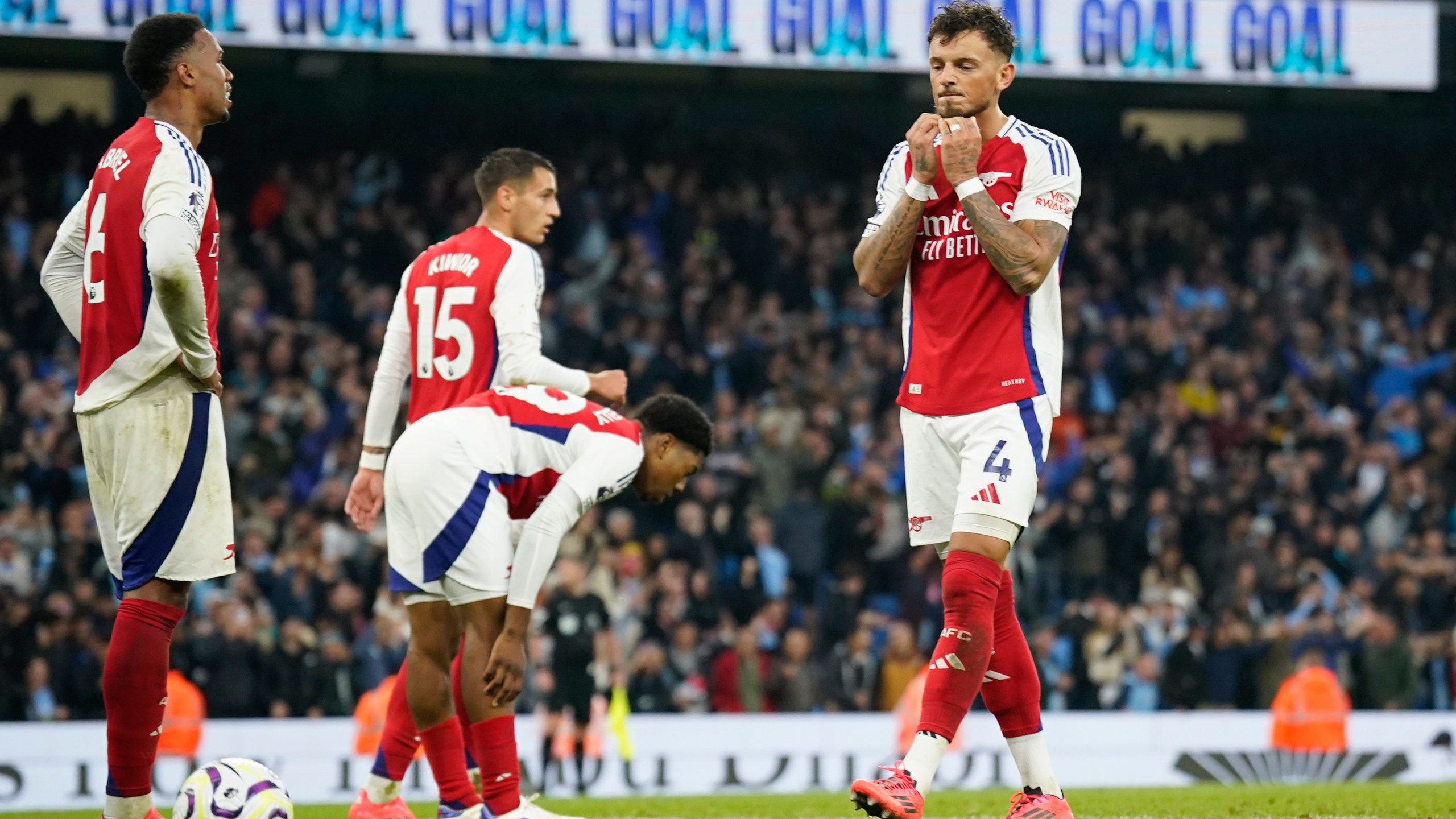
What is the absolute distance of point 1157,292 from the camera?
19.0 meters

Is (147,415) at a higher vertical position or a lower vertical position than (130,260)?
lower

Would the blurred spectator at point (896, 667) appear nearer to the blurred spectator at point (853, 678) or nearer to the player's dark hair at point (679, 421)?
the blurred spectator at point (853, 678)

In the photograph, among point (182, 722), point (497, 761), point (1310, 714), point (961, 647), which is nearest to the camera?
point (961, 647)

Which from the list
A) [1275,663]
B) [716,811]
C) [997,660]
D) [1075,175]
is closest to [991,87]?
[1075,175]

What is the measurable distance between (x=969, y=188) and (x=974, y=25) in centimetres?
54

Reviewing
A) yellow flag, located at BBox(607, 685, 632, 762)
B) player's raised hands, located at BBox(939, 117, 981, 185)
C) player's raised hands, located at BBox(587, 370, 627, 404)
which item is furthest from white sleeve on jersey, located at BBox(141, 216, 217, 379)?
yellow flag, located at BBox(607, 685, 632, 762)

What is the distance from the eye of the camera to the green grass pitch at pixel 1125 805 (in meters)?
6.60

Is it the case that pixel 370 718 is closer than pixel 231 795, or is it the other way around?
pixel 231 795

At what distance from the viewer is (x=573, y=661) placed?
12320 millimetres

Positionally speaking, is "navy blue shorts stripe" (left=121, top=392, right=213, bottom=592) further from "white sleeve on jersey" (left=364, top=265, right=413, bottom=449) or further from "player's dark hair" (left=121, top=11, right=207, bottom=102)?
"white sleeve on jersey" (left=364, top=265, right=413, bottom=449)

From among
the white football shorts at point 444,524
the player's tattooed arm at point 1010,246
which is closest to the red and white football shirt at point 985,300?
the player's tattooed arm at point 1010,246

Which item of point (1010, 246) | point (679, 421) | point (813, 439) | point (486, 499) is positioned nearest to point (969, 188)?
point (1010, 246)

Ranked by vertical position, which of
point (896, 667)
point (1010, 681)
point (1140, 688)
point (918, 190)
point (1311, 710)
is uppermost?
point (918, 190)

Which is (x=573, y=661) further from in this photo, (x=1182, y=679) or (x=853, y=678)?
(x=1182, y=679)
